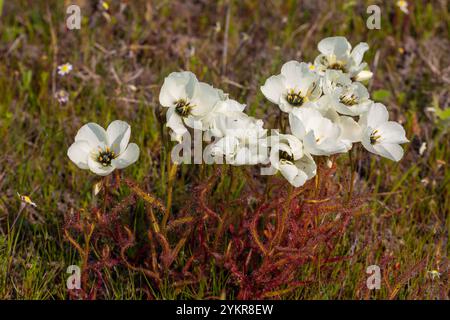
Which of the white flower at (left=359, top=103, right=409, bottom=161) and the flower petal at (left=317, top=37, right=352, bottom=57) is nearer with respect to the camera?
the white flower at (left=359, top=103, right=409, bottom=161)

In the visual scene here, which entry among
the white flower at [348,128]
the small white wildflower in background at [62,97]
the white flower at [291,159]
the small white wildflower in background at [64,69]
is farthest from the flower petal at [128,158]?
the small white wildflower in background at [64,69]

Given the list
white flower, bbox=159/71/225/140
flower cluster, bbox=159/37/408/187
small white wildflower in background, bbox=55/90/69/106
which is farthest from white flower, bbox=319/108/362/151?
small white wildflower in background, bbox=55/90/69/106

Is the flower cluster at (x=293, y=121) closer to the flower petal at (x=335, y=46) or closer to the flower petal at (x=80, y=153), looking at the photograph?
the flower petal at (x=335, y=46)

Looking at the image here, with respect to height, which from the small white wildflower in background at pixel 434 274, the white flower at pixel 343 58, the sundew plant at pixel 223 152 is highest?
the white flower at pixel 343 58

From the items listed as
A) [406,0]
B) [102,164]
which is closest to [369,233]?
[102,164]

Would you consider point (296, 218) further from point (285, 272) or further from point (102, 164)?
point (102, 164)

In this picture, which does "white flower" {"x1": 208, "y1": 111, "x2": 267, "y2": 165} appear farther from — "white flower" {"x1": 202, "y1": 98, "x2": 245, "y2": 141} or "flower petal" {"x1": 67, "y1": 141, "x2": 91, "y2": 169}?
"flower petal" {"x1": 67, "y1": 141, "x2": 91, "y2": 169}

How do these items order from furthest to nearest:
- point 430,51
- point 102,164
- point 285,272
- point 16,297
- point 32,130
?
point 430,51
point 32,130
point 16,297
point 285,272
point 102,164
